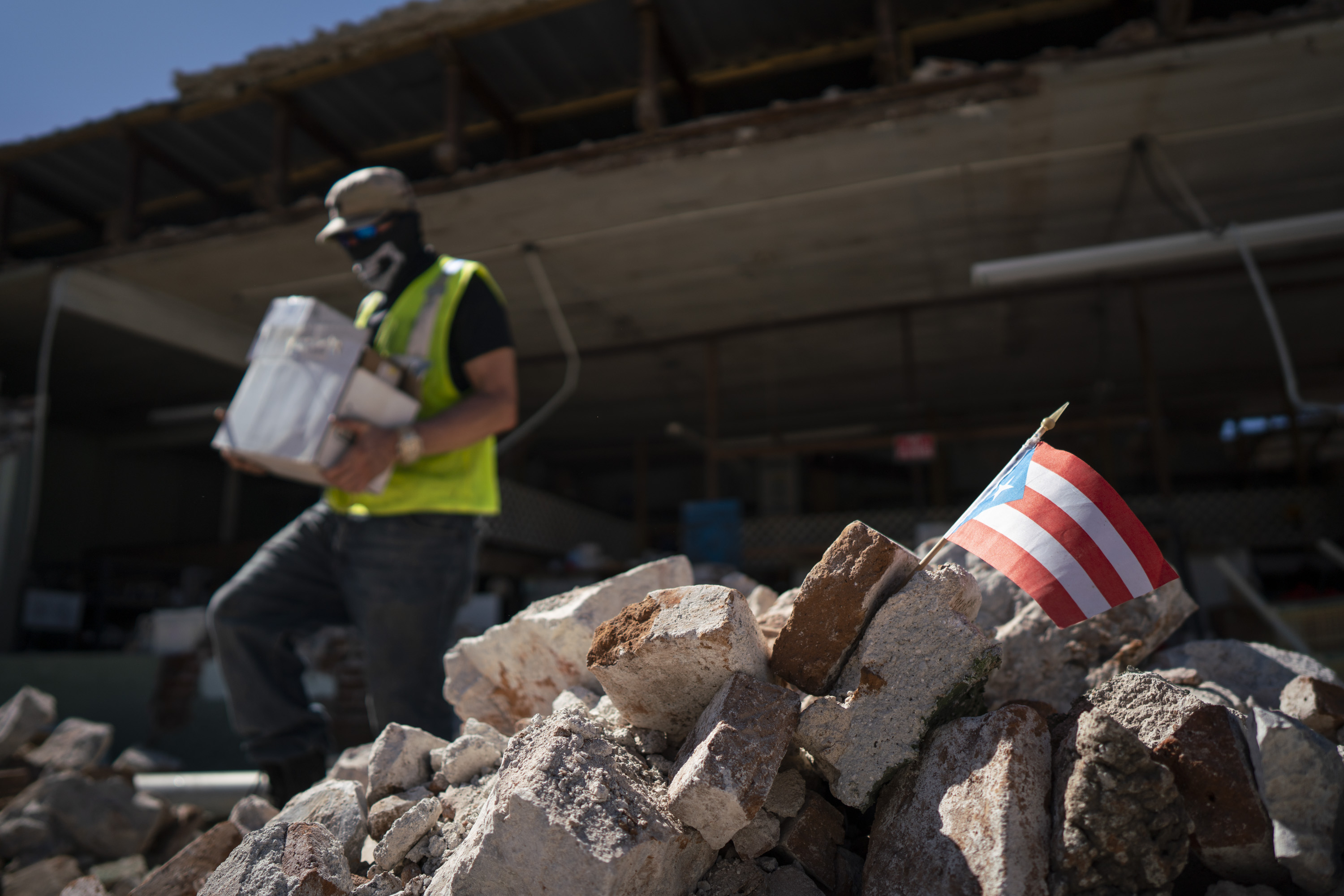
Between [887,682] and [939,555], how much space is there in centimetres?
74

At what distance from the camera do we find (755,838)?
1358 millimetres

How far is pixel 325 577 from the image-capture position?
229 centimetres

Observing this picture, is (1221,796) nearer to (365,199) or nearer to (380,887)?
(380,887)

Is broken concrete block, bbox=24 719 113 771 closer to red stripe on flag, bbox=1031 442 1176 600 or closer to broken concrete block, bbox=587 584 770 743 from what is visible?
broken concrete block, bbox=587 584 770 743

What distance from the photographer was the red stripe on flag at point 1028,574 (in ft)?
4.44

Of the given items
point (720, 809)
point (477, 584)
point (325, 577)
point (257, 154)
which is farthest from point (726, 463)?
point (720, 809)

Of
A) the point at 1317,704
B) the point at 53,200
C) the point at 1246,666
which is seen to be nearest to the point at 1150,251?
the point at 1246,666

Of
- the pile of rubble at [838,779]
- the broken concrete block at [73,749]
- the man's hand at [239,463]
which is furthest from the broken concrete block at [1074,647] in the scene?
the broken concrete block at [73,749]

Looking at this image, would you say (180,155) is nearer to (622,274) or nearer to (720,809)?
(622,274)

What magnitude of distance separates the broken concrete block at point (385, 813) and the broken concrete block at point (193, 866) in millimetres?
255

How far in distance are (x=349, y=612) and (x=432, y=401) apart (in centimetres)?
63

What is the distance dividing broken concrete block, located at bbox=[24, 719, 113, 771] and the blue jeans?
4.71 ft

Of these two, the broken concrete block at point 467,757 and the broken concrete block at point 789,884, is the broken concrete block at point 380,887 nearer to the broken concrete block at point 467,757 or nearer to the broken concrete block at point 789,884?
the broken concrete block at point 467,757

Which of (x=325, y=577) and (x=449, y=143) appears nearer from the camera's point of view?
(x=325, y=577)
